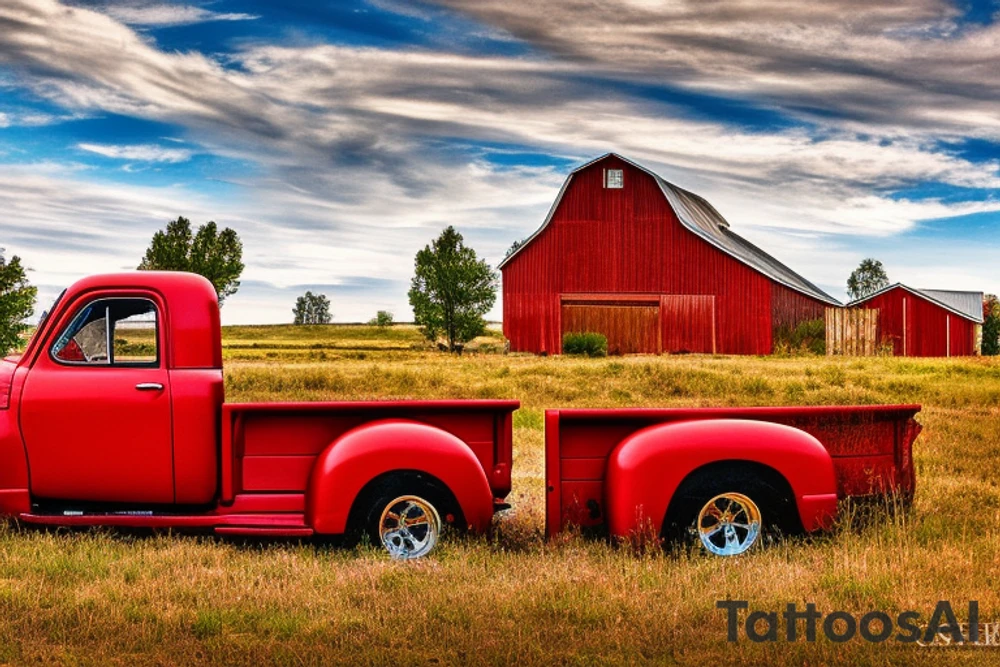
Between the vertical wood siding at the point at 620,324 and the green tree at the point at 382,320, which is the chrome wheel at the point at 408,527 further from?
the green tree at the point at 382,320

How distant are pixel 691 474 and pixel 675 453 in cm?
20

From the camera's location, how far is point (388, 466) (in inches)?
268

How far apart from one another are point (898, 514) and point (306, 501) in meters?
4.29

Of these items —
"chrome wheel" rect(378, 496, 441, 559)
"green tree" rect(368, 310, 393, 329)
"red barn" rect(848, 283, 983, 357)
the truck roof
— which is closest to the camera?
"chrome wheel" rect(378, 496, 441, 559)

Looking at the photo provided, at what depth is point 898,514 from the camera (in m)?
7.66

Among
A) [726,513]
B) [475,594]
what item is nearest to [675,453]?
[726,513]

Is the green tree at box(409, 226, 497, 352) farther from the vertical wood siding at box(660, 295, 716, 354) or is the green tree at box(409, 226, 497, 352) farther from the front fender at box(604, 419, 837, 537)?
the front fender at box(604, 419, 837, 537)

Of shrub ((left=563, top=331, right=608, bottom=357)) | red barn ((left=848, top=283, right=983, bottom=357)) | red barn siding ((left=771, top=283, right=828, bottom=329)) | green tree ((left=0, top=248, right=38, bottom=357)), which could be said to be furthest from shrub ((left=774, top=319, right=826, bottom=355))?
green tree ((left=0, top=248, right=38, bottom=357))

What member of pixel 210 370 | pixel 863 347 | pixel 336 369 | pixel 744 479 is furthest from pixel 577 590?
pixel 863 347

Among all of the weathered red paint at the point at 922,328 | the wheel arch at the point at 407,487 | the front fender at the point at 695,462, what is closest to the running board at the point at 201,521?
the wheel arch at the point at 407,487

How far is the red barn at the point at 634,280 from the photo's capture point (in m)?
35.9

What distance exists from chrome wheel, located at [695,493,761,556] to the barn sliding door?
1160 inches

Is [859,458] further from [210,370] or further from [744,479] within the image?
[210,370]

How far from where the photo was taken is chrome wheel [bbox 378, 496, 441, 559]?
6.92m
